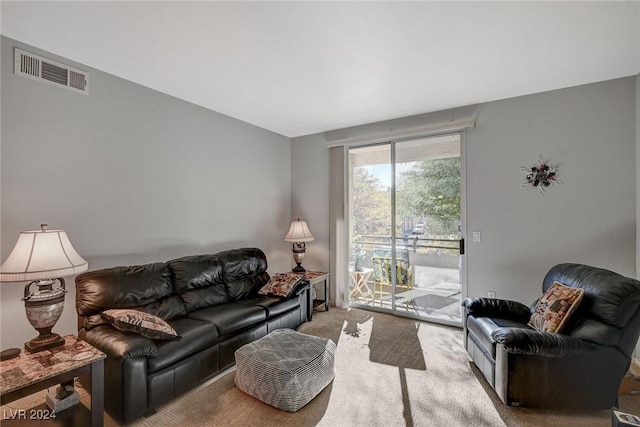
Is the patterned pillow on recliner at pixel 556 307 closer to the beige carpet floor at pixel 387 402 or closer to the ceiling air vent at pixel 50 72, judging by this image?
the beige carpet floor at pixel 387 402

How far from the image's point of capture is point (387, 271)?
428cm

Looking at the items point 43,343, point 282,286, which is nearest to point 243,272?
point 282,286

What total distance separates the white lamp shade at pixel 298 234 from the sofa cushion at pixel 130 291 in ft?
5.97

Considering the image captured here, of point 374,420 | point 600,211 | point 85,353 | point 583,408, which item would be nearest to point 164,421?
point 85,353

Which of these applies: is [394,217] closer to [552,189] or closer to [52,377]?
[552,189]

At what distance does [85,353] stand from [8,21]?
2317 mm

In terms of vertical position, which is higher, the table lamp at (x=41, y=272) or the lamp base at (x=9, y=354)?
the table lamp at (x=41, y=272)

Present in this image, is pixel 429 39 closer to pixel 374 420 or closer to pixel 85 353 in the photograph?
pixel 374 420

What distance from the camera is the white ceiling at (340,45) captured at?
1.88m

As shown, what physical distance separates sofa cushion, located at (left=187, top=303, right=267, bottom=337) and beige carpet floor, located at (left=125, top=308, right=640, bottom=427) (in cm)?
40

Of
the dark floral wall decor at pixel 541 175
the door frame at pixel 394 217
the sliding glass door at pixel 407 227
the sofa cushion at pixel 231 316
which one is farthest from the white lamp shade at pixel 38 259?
the dark floral wall decor at pixel 541 175

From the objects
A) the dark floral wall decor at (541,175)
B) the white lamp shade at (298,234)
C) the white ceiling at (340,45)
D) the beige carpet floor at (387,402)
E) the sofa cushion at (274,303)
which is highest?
the white ceiling at (340,45)

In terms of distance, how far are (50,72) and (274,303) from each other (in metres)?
2.88

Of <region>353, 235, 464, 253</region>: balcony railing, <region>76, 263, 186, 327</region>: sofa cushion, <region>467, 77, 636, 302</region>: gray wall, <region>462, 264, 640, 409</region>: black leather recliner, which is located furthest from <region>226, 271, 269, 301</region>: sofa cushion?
<region>467, 77, 636, 302</region>: gray wall
